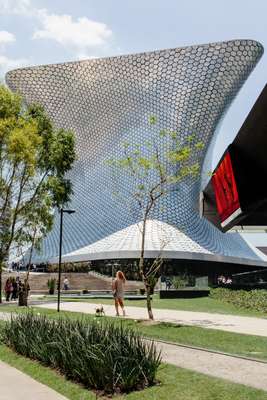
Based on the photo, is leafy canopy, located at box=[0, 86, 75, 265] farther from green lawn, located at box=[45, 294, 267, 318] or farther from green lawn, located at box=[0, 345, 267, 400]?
green lawn, located at box=[0, 345, 267, 400]

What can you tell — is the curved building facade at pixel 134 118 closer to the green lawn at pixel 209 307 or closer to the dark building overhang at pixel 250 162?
the green lawn at pixel 209 307

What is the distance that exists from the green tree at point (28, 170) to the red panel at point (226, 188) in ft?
23.0

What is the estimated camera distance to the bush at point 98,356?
7680mm

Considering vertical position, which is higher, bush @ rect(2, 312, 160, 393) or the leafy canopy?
the leafy canopy

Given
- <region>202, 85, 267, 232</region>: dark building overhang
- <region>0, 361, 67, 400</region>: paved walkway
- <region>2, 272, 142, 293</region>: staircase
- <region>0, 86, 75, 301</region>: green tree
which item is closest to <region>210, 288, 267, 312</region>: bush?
<region>202, 85, 267, 232</region>: dark building overhang

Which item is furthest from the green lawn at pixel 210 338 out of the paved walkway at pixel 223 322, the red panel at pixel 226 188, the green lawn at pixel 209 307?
the green lawn at pixel 209 307

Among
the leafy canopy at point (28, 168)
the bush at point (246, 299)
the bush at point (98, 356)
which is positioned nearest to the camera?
the bush at point (98, 356)

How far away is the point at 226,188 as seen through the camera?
17109 mm

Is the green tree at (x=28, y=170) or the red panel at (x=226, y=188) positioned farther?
the green tree at (x=28, y=170)

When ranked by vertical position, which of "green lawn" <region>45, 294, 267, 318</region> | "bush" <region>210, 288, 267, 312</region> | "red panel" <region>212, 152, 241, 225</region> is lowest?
"green lawn" <region>45, 294, 267, 318</region>

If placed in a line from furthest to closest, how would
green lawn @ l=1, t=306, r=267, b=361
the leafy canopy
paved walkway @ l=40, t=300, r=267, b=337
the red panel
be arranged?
the leafy canopy < the red panel < paved walkway @ l=40, t=300, r=267, b=337 < green lawn @ l=1, t=306, r=267, b=361

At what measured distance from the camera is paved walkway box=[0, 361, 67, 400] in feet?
24.7

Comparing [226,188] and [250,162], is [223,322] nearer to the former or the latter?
[226,188]

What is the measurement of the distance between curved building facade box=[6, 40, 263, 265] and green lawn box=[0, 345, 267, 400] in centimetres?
6432
